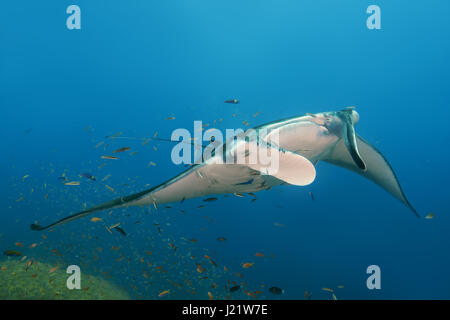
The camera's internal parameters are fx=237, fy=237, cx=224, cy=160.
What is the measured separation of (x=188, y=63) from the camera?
2438cm

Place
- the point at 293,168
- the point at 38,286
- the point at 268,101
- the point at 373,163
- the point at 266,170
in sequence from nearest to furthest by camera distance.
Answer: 1. the point at 293,168
2. the point at 266,170
3. the point at 373,163
4. the point at 38,286
5. the point at 268,101

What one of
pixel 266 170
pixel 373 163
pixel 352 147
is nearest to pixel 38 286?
pixel 266 170

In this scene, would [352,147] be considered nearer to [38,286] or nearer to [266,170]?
[266,170]

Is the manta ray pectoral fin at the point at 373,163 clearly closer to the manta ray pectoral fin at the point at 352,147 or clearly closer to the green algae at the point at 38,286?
the manta ray pectoral fin at the point at 352,147

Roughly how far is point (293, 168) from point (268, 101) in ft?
76.1

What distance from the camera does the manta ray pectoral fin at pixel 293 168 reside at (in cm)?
180

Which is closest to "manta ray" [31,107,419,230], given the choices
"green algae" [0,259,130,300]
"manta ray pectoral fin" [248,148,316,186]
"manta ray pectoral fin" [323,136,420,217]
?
"manta ray pectoral fin" [248,148,316,186]

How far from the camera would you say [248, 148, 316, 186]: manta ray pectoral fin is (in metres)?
1.80

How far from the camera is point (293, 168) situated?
1.87 m

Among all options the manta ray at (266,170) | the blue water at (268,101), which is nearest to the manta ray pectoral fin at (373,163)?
the manta ray at (266,170)

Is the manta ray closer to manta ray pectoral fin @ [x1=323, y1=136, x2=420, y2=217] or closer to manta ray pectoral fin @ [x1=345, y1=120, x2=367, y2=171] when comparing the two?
manta ray pectoral fin @ [x1=345, y1=120, x2=367, y2=171]

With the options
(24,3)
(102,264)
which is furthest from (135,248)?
(24,3)
